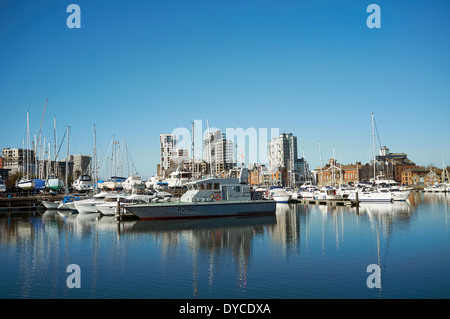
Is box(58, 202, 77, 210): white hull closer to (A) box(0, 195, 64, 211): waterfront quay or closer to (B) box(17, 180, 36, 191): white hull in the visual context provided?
(A) box(0, 195, 64, 211): waterfront quay

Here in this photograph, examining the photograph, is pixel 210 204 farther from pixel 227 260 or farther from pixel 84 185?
pixel 84 185

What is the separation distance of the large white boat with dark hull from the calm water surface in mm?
3066

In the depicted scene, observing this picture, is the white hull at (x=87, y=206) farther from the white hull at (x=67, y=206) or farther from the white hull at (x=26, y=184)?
the white hull at (x=26, y=184)

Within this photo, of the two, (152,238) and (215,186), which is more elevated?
(215,186)

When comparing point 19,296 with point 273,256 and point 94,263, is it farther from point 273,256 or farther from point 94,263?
point 273,256

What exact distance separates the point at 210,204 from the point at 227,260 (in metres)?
20.1

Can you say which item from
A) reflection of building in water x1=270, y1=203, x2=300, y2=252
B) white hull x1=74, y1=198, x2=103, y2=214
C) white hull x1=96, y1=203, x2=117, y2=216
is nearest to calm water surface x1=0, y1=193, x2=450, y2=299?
reflection of building in water x1=270, y1=203, x2=300, y2=252

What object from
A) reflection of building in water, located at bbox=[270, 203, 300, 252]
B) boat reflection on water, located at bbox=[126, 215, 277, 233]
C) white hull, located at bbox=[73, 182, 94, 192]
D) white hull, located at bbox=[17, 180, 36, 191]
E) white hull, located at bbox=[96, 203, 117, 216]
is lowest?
reflection of building in water, located at bbox=[270, 203, 300, 252]

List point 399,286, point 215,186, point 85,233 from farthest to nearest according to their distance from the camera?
point 215,186, point 85,233, point 399,286

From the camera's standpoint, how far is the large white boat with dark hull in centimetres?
4094

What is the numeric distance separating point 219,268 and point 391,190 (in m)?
58.5

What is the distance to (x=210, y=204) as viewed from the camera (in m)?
42.2
